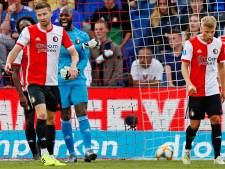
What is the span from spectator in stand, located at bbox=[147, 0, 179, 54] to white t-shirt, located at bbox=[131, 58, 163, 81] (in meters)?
0.28

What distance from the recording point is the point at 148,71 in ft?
58.5

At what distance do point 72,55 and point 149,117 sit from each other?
3297mm

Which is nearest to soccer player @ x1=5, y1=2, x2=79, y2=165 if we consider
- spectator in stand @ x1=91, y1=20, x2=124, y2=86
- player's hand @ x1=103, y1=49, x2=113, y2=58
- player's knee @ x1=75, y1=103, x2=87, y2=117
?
player's knee @ x1=75, y1=103, x2=87, y2=117

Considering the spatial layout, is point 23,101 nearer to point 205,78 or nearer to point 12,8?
point 205,78

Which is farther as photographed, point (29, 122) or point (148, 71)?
point (148, 71)

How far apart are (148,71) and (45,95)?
15.3 feet

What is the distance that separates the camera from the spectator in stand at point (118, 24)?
18.4 metres

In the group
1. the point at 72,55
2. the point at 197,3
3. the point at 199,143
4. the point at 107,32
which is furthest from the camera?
the point at 107,32

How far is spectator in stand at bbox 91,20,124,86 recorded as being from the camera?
17812 millimetres

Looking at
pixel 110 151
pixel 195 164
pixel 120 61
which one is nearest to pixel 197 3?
pixel 120 61

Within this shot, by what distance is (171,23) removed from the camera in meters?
17.5

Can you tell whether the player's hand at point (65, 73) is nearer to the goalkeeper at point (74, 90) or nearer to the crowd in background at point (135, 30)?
the goalkeeper at point (74, 90)

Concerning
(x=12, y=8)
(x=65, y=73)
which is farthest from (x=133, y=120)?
(x=12, y=8)

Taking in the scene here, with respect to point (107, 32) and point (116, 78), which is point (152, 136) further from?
point (107, 32)
